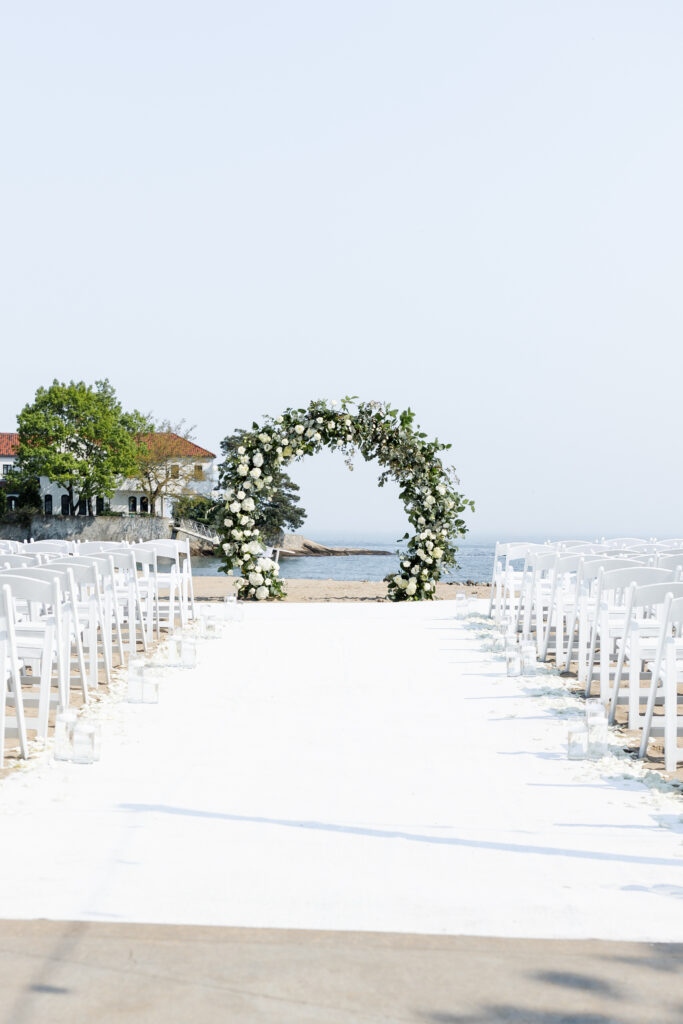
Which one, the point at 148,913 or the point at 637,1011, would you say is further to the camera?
the point at 148,913

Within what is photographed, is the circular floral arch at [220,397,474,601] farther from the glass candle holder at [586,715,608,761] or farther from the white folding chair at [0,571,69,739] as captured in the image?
the glass candle holder at [586,715,608,761]

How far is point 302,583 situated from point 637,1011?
1621 centimetres

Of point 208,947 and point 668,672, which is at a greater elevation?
point 668,672

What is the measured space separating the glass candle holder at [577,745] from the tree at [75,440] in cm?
6136

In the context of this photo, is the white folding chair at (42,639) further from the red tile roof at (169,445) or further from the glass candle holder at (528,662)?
the red tile roof at (169,445)

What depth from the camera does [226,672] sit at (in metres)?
7.43

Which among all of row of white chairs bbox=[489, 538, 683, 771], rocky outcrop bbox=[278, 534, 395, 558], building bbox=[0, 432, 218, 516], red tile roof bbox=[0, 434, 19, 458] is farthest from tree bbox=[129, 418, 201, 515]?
row of white chairs bbox=[489, 538, 683, 771]

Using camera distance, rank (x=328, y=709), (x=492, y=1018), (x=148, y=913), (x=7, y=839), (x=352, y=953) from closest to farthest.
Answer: (x=492, y=1018), (x=352, y=953), (x=148, y=913), (x=7, y=839), (x=328, y=709)

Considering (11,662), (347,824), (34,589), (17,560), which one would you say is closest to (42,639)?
(34,589)

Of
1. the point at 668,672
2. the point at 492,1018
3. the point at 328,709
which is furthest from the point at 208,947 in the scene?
the point at 328,709

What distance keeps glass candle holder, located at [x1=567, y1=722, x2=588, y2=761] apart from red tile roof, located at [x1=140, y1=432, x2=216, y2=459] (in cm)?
6674

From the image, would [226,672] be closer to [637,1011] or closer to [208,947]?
[208,947]

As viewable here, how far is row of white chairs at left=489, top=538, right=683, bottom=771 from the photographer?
4.92 metres

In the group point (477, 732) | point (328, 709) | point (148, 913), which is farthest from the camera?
point (328, 709)
